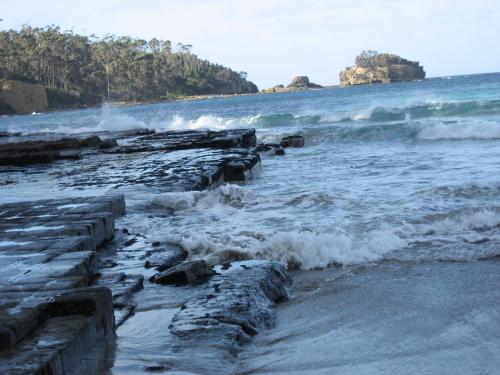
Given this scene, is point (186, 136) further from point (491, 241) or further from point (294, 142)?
point (491, 241)

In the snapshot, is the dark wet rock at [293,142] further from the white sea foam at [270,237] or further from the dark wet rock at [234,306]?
the dark wet rock at [234,306]

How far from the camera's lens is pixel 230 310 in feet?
15.8

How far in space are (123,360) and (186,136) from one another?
19.3 m

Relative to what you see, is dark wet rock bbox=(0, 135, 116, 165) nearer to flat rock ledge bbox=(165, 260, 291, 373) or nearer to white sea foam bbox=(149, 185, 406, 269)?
white sea foam bbox=(149, 185, 406, 269)

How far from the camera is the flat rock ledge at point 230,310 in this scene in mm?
4312

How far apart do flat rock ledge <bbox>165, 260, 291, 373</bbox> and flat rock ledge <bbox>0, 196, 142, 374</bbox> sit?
55 centimetres

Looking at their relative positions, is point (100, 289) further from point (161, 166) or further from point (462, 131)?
point (462, 131)

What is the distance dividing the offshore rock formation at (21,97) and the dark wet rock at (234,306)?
105084 mm

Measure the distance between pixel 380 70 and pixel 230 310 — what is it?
4768 inches

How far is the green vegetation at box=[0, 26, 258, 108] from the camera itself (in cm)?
11325

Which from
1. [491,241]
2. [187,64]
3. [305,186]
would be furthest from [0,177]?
[187,64]

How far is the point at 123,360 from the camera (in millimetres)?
4074

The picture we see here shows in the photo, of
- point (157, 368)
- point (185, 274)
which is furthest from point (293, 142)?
point (157, 368)

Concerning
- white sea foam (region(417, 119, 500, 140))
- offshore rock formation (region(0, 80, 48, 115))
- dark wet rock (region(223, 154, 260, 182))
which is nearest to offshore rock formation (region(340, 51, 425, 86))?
offshore rock formation (region(0, 80, 48, 115))
